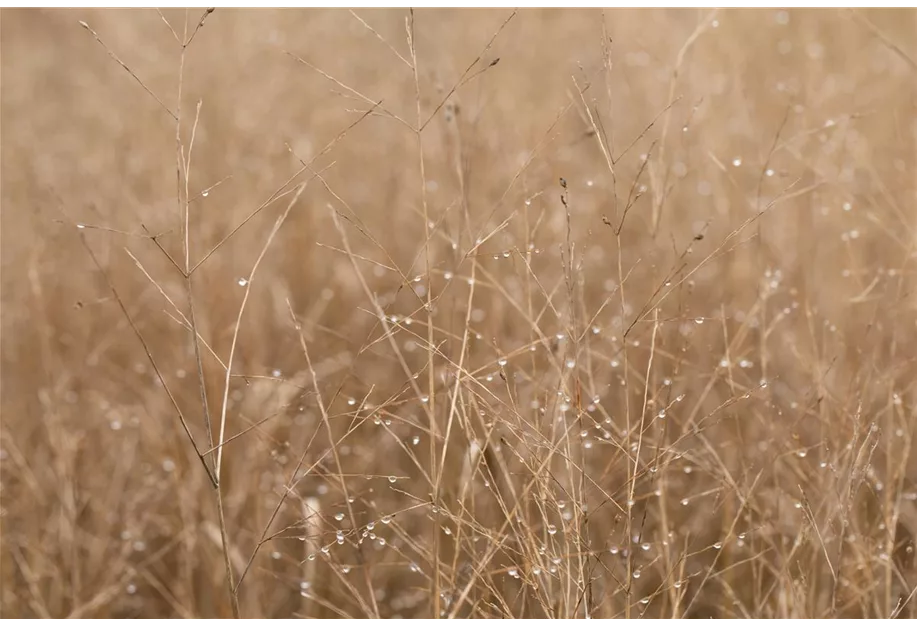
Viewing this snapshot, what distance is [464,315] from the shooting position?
169 cm

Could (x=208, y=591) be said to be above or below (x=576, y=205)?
below

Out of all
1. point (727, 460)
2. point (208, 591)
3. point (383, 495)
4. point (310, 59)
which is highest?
point (310, 59)

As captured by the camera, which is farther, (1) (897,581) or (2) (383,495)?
(2) (383,495)

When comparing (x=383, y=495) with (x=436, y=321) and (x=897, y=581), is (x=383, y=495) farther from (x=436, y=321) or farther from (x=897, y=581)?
(x=897, y=581)

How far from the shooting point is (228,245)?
1890 millimetres

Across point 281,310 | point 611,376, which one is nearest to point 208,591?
point 281,310

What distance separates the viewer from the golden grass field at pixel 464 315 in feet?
3.32

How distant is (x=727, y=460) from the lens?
143cm

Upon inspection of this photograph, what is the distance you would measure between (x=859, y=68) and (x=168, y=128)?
6.56ft

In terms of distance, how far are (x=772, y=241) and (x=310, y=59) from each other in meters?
1.56

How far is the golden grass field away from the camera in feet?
3.32

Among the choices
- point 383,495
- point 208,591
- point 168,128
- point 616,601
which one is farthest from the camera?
point 168,128

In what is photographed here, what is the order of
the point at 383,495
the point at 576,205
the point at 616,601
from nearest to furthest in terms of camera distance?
1. the point at 616,601
2. the point at 383,495
3. the point at 576,205

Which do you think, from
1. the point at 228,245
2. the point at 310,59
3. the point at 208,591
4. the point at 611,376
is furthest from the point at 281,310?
the point at 310,59
